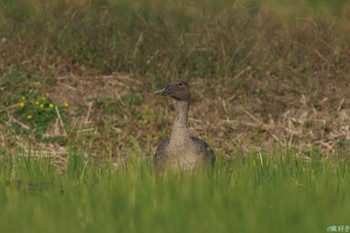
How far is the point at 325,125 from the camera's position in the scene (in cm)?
1180

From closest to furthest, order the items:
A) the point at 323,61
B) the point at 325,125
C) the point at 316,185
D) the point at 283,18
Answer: the point at 316,185
the point at 325,125
the point at 323,61
the point at 283,18

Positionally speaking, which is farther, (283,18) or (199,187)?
(283,18)

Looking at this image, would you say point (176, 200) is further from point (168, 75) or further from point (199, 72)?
point (199, 72)

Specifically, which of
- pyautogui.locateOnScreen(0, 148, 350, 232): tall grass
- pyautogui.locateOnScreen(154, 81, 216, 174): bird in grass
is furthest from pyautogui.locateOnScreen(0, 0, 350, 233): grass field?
pyautogui.locateOnScreen(0, 148, 350, 232): tall grass

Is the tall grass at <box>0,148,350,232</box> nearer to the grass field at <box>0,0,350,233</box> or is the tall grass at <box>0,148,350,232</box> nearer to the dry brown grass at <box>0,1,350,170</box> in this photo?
the grass field at <box>0,0,350,233</box>

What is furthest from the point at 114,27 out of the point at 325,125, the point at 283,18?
the point at 325,125

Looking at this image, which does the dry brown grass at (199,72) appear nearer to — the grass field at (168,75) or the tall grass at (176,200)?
the grass field at (168,75)

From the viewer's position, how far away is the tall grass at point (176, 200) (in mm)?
Result: 5895

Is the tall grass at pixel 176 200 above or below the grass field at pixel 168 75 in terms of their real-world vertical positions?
above

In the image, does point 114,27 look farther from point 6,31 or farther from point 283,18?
point 283,18

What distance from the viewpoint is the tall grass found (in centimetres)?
589

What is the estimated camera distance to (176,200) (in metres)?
6.45

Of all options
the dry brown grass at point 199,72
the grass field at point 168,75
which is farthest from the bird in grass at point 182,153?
the dry brown grass at point 199,72

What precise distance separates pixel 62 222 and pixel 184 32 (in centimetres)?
751
